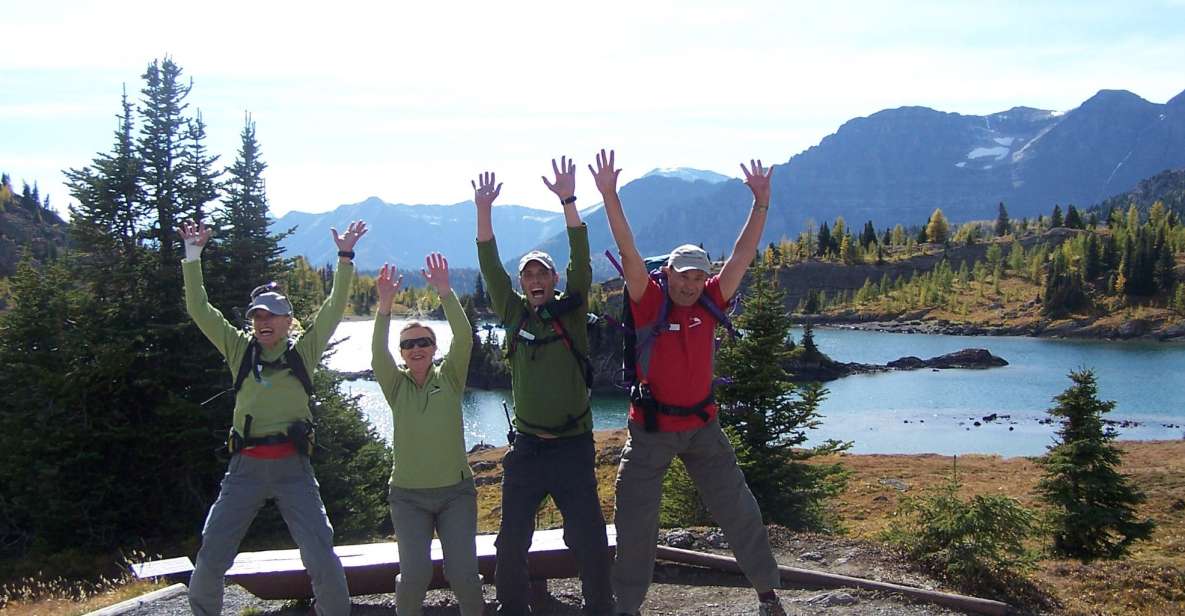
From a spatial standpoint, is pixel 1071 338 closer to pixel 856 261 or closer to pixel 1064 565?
pixel 856 261

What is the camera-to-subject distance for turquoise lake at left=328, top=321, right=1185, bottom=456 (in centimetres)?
5312

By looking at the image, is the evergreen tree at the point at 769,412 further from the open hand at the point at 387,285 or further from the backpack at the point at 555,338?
the open hand at the point at 387,285

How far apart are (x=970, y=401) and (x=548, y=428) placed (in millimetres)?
71337

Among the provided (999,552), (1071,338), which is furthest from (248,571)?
(1071,338)

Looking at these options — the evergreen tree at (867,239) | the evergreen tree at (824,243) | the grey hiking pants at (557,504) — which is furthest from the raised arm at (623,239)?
the evergreen tree at (867,239)

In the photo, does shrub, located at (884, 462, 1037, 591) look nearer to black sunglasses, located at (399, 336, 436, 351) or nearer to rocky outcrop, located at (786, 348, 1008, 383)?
black sunglasses, located at (399, 336, 436, 351)

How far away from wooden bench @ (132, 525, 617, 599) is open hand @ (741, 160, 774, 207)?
3.05m

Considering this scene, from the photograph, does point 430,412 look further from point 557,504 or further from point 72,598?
point 72,598

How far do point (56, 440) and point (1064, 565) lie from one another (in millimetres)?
17271

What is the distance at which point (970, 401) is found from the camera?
227ft

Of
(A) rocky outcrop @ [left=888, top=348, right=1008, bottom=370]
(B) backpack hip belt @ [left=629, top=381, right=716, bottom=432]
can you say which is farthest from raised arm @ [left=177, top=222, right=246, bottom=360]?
(A) rocky outcrop @ [left=888, top=348, right=1008, bottom=370]

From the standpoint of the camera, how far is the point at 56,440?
53.4ft

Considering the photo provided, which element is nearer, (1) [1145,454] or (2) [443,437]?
(2) [443,437]

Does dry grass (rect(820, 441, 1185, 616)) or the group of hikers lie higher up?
the group of hikers
